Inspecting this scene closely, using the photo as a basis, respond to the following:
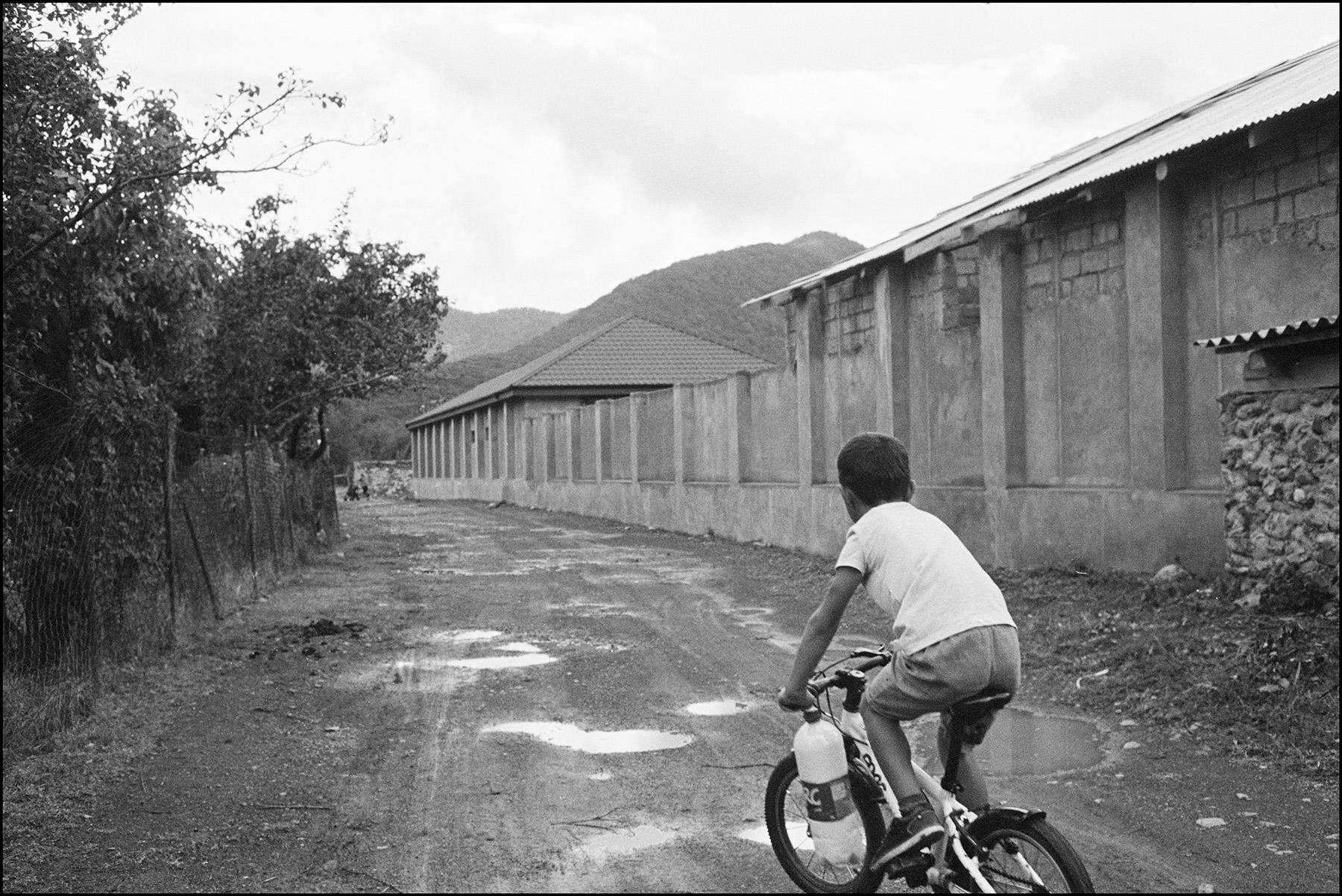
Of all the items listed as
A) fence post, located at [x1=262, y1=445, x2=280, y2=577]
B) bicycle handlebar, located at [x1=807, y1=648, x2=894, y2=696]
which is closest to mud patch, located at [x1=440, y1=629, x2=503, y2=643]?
fence post, located at [x1=262, y1=445, x2=280, y2=577]

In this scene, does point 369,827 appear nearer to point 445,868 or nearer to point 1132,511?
point 445,868

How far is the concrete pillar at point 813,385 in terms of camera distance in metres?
19.2

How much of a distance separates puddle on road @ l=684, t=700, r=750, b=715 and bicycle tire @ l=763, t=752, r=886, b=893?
9.38 ft

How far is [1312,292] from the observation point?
10.5 metres

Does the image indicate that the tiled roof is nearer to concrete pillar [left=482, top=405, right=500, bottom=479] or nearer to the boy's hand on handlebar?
concrete pillar [left=482, top=405, right=500, bottom=479]

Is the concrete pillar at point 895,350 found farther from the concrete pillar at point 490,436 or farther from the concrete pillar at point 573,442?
the concrete pillar at point 490,436

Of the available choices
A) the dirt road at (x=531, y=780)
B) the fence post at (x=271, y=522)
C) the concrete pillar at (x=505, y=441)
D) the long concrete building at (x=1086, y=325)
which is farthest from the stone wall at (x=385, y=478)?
the dirt road at (x=531, y=780)

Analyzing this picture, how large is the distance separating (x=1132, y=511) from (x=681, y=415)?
46.4 feet

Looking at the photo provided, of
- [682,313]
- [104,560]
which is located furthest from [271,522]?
[682,313]

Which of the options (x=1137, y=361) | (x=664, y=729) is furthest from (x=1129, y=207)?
(x=664, y=729)

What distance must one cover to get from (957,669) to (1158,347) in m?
8.83

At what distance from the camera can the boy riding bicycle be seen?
3.96 meters

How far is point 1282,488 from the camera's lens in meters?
9.52

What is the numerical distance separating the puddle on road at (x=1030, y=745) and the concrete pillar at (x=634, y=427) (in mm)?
20714
